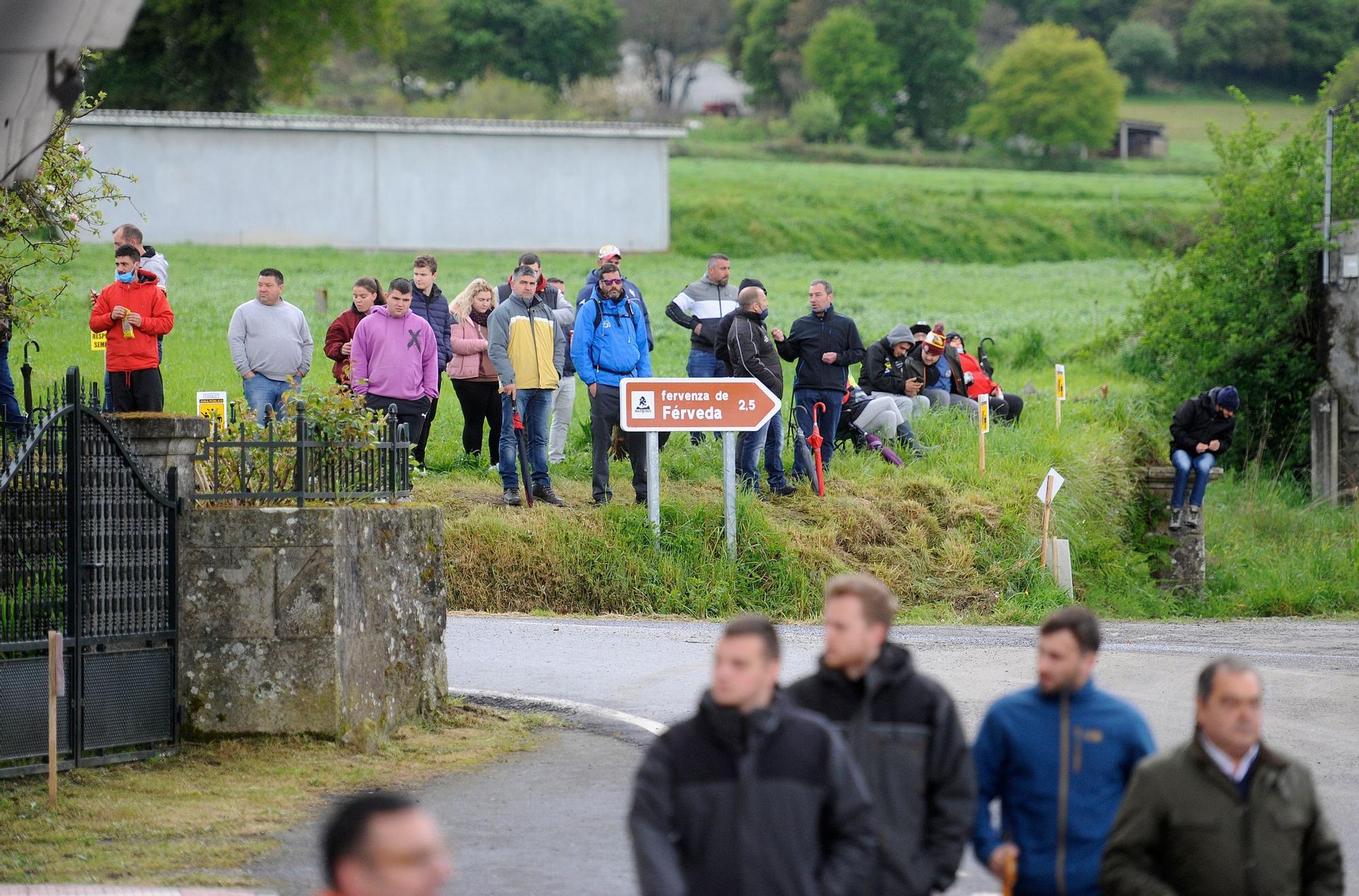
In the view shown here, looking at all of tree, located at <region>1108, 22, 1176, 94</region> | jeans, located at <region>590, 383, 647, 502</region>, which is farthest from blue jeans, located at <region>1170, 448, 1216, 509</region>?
tree, located at <region>1108, 22, 1176, 94</region>

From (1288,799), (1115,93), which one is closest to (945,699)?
(1288,799)

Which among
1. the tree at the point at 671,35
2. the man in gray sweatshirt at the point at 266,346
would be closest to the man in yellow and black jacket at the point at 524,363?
the man in gray sweatshirt at the point at 266,346

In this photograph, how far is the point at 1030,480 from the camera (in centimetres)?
2050

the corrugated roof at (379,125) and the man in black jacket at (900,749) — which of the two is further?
the corrugated roof at (379,125)

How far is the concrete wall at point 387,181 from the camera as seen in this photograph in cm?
4712

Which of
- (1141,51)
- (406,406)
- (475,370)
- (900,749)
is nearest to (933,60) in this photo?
(1141,51)

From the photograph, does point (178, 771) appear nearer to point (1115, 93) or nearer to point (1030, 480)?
point (1030, 480)

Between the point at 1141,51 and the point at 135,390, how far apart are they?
11109 centimetres

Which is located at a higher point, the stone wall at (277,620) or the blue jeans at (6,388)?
the blue jeans at (6,388)

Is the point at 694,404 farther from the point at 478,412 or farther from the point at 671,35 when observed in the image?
the point at 671,35

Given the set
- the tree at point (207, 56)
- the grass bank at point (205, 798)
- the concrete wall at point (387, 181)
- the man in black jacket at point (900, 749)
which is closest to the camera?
the man in black jacket at point (900, 749)

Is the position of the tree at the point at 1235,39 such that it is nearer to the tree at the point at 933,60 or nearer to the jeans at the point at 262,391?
the tree at the point at 933,60

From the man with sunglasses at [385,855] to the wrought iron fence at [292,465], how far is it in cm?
675

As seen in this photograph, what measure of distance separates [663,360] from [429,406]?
446 inches
